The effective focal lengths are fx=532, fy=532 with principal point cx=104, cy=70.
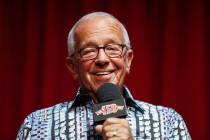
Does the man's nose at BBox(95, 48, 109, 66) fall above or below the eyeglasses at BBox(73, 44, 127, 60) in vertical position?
below

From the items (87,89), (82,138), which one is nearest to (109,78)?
(87,89)

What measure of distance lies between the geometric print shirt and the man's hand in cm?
42

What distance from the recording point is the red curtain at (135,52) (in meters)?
2.67

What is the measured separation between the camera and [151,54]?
2715mm

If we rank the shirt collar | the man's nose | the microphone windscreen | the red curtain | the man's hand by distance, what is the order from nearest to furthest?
the man's hand → the microphone windscreen → the man's nose → the shirt collar → the red curtain

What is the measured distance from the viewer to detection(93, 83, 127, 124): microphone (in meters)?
1.41

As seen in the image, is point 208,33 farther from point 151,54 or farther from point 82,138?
point 82,138

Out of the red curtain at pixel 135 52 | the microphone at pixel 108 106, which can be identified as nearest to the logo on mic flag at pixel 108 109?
the microphone at pixel 108 106

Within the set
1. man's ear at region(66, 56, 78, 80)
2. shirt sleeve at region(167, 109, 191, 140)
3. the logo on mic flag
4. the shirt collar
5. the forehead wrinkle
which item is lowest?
shirt sleeve at region(167, 109, 191, 140)

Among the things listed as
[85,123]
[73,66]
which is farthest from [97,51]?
[85,123]

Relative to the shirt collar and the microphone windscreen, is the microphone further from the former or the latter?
the shirt collar

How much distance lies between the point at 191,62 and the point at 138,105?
907mm

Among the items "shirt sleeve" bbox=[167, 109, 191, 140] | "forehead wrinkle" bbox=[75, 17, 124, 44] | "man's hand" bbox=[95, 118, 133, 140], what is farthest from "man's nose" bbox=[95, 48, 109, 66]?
"man's hand" bbox=[95, 118, 133, 140]

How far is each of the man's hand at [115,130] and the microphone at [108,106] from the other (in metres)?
0.04
